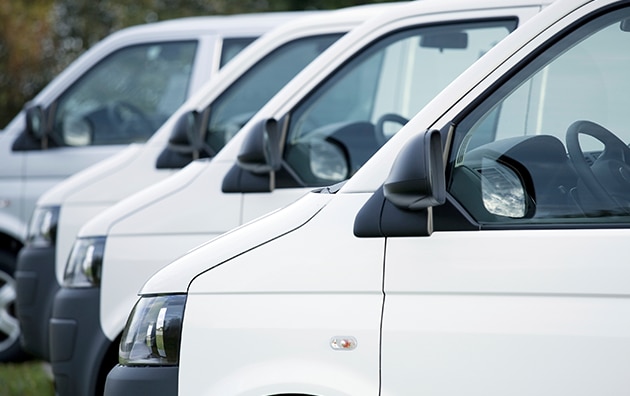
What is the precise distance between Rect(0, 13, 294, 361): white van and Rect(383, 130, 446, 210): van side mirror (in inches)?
205

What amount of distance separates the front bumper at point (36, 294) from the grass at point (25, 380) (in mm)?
292

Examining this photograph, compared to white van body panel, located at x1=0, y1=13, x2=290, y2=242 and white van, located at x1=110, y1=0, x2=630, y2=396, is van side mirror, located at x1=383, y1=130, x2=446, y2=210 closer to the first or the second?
white van, located at x1=110, y1=0, x2=630, y2=396

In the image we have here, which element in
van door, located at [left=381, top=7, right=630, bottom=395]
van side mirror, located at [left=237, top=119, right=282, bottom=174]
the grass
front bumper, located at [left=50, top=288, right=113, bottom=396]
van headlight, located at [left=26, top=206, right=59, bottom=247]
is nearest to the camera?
van door, located at [left=381, top=7, right=630, bottom=395]

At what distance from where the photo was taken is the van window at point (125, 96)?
8547 millimetres

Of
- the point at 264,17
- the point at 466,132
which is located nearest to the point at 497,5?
the point at 466,132

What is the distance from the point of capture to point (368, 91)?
5969 mm

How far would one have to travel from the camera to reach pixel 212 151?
660 centimetres

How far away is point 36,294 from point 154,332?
11.4 feet

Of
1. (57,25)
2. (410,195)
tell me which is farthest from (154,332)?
(57,25)

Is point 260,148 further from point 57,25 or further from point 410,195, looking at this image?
point 57,25

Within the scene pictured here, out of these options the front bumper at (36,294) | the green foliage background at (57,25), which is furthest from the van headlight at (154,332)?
the green foliage background at (57,25)

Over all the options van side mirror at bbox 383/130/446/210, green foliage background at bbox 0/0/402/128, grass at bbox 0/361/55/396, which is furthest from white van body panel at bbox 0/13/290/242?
green foliage background at bbox 0/0/402/128

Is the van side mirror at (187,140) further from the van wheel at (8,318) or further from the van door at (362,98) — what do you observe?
the van wheel at (8,318)

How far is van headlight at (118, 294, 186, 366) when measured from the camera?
12.4 ft
